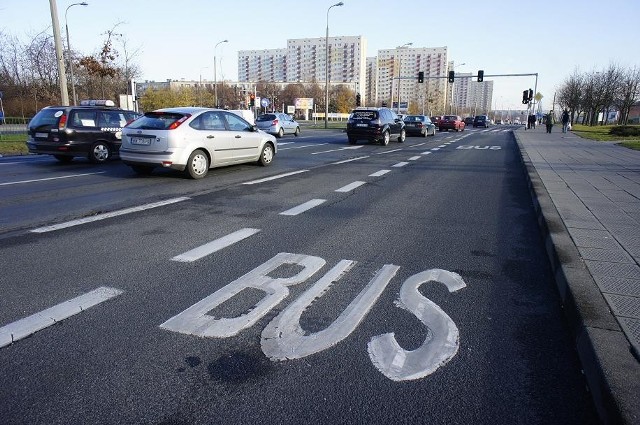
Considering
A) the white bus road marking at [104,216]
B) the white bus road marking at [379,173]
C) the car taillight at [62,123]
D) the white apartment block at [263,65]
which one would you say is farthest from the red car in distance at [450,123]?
the white apartment block at [263,65]

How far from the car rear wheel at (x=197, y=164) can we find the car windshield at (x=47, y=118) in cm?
516

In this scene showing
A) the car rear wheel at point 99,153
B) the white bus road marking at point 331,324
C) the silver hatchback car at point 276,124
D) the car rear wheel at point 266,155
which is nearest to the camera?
the white bus road marking at point 331,324

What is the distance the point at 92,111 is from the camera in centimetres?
1360

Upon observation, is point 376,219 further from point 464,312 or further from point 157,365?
point 157,365

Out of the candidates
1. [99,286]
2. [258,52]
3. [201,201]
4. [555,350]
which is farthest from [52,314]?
[258,52]

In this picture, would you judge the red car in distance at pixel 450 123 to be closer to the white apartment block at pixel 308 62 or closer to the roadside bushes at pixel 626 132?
the roadside bushes at pixel 626 132

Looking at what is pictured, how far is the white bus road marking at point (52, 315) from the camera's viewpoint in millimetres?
3049

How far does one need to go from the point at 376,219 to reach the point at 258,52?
18097 centimetres

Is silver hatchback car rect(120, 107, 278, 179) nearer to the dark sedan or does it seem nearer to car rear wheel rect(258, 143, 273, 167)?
car rear wheel rect(258, 143, 273, 167)

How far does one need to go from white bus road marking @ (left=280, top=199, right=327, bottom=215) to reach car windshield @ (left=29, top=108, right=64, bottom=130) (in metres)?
9.09

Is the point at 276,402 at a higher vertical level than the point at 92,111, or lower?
lower

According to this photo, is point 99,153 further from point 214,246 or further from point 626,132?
point 626,132

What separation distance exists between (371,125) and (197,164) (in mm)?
14680

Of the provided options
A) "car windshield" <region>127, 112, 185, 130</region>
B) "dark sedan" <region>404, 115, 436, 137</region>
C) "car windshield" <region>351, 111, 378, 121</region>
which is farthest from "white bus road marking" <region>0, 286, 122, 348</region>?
"dark sedan" <region>404, 115, 436, 137</region>
